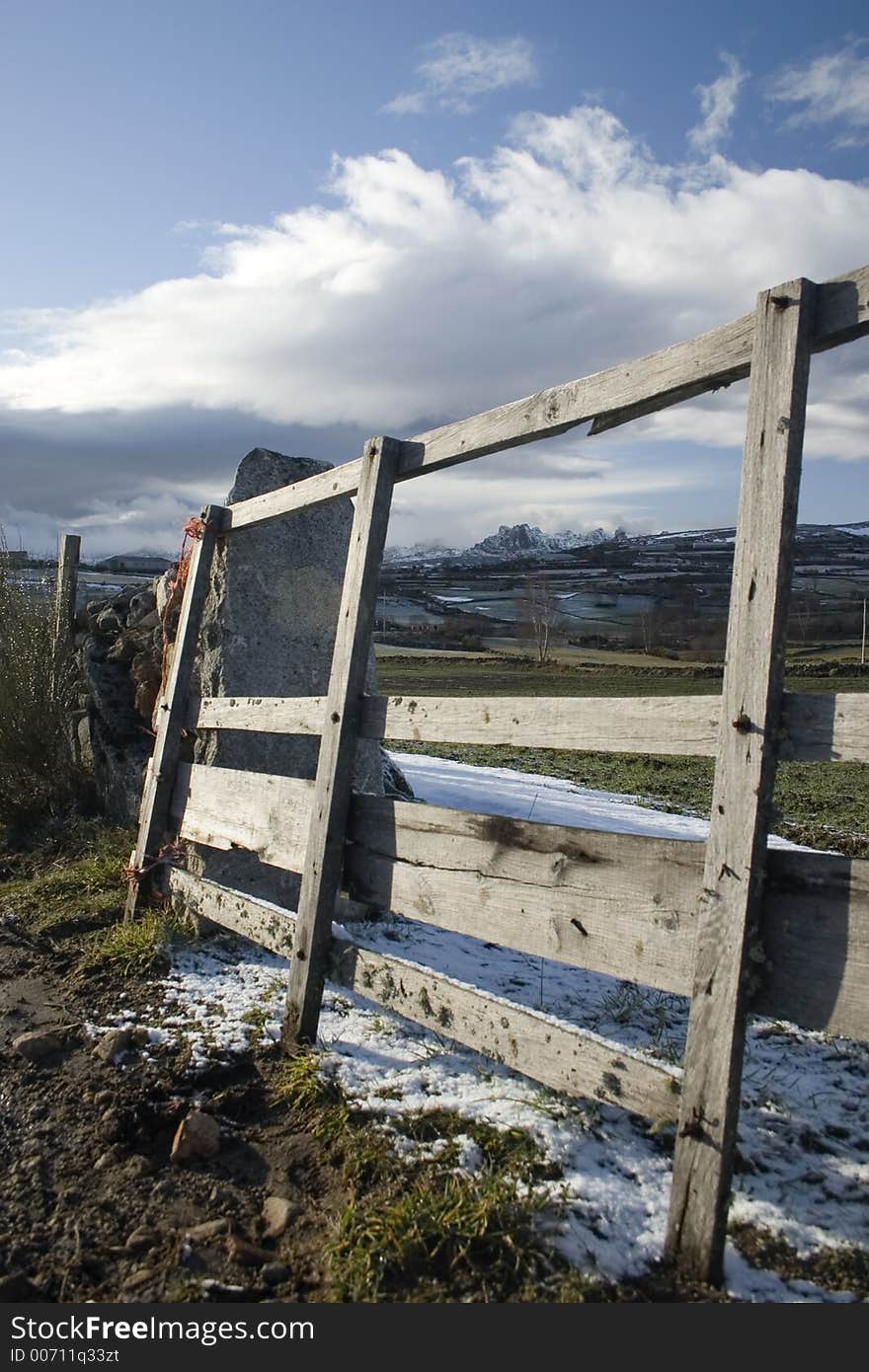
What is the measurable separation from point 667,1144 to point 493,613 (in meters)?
46.0

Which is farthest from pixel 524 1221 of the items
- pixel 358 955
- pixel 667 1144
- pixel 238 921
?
pixel 238 921

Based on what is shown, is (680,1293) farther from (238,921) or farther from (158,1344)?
(238,921)

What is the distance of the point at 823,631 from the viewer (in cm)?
3866

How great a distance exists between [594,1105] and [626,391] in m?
2.45

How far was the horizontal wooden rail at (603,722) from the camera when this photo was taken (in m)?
2.26

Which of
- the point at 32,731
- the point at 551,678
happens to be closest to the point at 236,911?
the point at 32,731

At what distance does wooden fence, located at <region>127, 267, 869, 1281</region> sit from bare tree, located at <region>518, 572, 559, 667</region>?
1395 inches

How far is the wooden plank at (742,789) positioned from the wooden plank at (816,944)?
68 mm

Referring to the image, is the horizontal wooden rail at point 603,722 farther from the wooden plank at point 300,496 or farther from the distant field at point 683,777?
the wooden plank at point 300,496

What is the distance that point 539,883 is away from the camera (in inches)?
116

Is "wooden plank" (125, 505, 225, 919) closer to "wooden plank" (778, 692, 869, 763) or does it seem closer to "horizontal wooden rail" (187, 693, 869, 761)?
"horizontal wooden rail" (187, 693, 869, 761)

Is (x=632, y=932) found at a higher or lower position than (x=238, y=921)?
higher

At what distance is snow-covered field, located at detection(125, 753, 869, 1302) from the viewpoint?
257cm

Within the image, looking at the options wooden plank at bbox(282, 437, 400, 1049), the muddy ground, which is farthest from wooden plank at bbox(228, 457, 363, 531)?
the muddy ground
